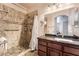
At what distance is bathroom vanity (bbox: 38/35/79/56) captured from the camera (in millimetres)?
1302

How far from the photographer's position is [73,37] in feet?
4.32

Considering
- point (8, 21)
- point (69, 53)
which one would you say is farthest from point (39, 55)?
point (8, 21)

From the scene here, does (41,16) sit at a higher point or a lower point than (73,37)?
higher

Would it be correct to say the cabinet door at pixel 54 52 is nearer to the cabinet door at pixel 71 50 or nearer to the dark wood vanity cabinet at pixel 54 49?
the dark wood vanity cabinet at pixel 54 49

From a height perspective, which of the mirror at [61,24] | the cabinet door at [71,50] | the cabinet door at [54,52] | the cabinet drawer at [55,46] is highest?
the mirror at [61,24]

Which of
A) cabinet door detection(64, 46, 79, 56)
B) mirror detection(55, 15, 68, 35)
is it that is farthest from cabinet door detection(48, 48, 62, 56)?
mirror detection(55, 15, 68, 35)

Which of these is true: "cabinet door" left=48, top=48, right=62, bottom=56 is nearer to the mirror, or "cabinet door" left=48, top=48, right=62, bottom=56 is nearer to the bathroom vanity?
the bathroom vanity

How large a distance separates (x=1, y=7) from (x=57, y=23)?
32.7 inches

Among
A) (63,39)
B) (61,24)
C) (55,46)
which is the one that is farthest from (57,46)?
(61,24)

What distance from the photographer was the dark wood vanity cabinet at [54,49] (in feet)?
4.33

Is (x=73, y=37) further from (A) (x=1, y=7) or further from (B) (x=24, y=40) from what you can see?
(A) (x=1, y=7)

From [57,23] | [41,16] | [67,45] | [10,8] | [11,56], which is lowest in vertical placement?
[11,56]

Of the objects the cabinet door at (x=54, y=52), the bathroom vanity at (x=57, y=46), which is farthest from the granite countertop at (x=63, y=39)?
the cabinet door at (x=54, y=52)

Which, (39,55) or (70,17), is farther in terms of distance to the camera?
(39,55)
